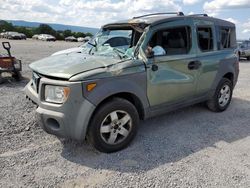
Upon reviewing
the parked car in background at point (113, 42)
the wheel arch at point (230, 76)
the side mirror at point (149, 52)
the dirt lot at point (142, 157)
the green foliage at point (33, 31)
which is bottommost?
the dirt lot at point (142, 157)

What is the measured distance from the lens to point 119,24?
182 inches

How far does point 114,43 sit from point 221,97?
2599 mm

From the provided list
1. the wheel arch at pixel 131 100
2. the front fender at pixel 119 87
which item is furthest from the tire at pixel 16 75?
the front fender at pixel 119 87

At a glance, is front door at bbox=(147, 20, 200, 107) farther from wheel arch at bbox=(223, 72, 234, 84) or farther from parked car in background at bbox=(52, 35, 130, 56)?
wheel arch at bbox=(223, 72, 234, 84)

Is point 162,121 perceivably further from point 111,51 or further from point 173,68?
point 111,51

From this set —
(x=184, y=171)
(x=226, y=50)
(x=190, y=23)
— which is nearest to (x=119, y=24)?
(x=190, y=23)

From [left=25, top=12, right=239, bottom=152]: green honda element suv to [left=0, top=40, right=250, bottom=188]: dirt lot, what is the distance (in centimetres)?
34

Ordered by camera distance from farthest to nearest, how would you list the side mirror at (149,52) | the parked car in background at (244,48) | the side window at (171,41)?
the parked car in background at (244,48) < the side window at (171,41) < the side mirror at (149,52)

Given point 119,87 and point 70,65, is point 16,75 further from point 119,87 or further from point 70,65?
point 119,87

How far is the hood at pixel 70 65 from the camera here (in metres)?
3.33

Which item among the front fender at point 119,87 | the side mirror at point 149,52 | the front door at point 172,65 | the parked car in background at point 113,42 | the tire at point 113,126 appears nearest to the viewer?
the front fender at point 119,87

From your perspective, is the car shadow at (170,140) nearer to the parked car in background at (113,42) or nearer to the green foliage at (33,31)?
the parked car in background at (113,42)

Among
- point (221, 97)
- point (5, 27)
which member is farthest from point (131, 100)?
point (5, 27)

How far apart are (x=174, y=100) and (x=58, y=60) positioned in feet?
6.48
